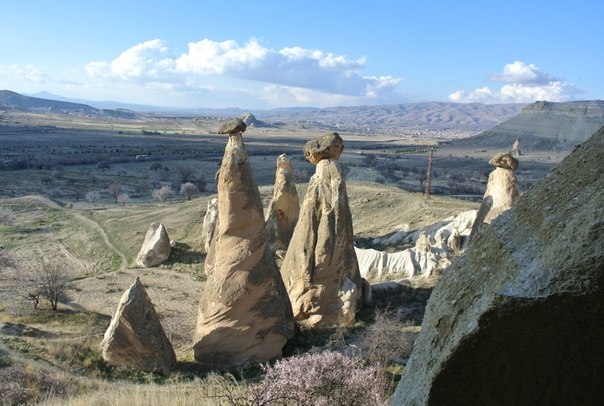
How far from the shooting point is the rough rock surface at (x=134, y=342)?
36.7 feet

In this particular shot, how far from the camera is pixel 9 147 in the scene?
273 ft

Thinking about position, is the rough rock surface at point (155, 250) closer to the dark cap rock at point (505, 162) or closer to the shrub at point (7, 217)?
the shrub at point (7, 217)

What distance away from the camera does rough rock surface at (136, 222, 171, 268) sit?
21719 mm

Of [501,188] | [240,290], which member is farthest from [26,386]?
[501,188]

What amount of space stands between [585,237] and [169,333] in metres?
13.5

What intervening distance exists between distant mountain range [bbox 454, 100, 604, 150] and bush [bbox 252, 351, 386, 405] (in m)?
95.3

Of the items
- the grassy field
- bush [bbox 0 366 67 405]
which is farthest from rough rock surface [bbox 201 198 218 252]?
bush [bbox 0 366 67 405]

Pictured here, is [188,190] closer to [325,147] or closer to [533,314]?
[325,147]

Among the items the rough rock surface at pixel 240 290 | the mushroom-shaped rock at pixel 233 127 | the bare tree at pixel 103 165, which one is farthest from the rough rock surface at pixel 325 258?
the bare tree at pixel 103 165

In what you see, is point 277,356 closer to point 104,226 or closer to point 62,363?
point 62,363

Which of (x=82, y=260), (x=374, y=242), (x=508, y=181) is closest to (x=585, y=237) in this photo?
(x=508, y=181)

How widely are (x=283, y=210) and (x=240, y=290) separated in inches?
383

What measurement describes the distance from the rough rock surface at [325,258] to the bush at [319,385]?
8042mm

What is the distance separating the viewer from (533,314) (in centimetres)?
203
